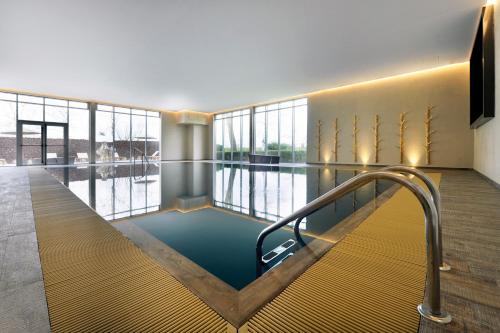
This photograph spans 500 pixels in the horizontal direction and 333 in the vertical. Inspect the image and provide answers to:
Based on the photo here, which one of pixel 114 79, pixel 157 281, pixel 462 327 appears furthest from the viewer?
pixel 114 79

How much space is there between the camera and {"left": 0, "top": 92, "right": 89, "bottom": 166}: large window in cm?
1195

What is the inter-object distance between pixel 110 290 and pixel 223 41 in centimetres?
684

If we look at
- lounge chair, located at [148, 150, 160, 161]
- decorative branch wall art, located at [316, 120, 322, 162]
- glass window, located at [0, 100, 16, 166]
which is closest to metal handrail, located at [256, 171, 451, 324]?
decorative branch wall art, located at [316, 120, 322, 162]

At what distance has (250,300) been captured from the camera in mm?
1328

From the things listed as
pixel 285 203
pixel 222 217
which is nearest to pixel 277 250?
pixel 222 217

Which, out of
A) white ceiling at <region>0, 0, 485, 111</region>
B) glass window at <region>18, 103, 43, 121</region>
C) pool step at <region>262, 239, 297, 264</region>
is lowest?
pool step at <region>262, 239, 297, 264</region>

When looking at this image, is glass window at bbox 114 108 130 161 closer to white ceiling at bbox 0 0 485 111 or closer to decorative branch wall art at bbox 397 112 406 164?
white ceiling at bbox 0 0 485 111

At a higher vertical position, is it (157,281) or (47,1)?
(47,1)

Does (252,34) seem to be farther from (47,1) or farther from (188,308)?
(188,308)

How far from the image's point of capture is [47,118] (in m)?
13.0

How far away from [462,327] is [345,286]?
20.0 inches

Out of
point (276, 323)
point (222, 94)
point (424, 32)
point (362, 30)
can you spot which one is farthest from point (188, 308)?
point (222, 94)

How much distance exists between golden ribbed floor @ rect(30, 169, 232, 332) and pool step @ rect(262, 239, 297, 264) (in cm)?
106

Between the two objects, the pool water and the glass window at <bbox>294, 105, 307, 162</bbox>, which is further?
the glass window at <bbox>294, 105, 307, 162</bbox>
